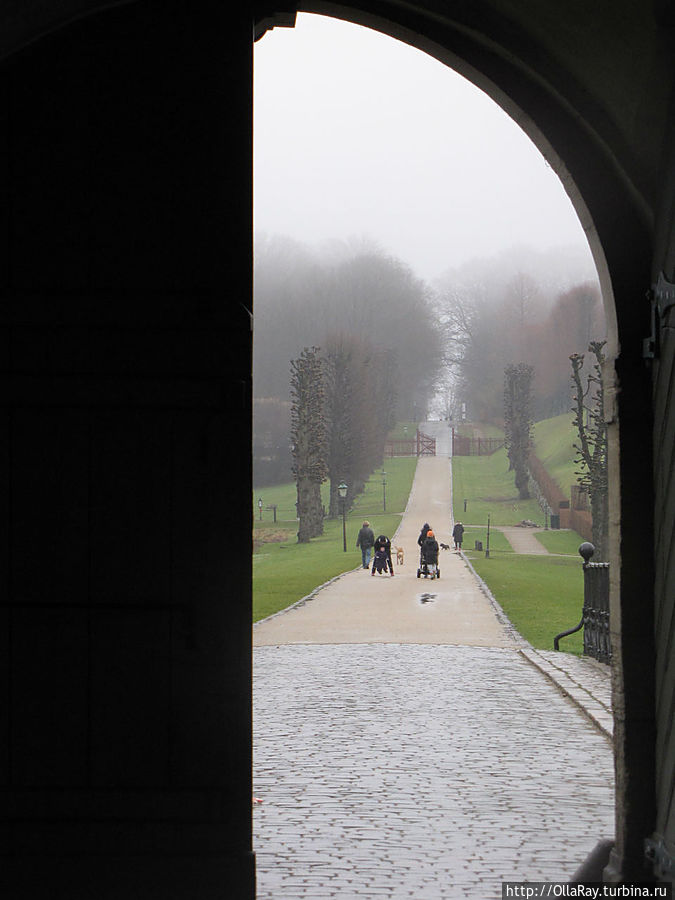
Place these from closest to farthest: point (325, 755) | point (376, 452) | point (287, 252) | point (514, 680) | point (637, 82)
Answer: point (637, 82) < point (325, 755) < point (514, 680) < point (376, 452) < point (287, 252)

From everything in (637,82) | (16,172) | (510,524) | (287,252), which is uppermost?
(287,252)

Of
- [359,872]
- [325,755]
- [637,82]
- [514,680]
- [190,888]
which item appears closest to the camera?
[190,888]

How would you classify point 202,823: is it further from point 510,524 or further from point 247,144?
point 510,524

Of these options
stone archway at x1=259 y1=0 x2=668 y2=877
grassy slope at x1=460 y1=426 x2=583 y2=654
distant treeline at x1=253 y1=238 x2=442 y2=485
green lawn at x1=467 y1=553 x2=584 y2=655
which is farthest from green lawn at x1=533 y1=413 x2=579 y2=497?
stone archway at x1=259 y1=0 x2=668 y2=877

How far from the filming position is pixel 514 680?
1173 centimetres

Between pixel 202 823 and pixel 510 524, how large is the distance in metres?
48.9

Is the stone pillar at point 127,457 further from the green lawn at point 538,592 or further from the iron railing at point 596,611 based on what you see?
the green lawn at point 538,592

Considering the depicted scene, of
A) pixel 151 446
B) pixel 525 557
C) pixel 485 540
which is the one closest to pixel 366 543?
pixel 525 557

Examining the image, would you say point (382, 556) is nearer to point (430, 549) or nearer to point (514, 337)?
point (430, 549)

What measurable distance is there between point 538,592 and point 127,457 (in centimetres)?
2119

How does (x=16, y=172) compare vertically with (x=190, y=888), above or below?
above

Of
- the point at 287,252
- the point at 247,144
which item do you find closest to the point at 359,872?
the point at 247,144

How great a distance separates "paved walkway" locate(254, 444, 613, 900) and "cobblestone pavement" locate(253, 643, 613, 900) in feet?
0.05

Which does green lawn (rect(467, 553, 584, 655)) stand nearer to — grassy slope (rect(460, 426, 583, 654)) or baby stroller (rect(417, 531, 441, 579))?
grassy slope (rect(460, 426, 583, 654))
